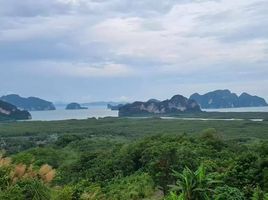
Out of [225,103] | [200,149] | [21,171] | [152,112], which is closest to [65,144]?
[200,149]

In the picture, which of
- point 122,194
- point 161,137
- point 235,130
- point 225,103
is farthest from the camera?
point 225,103

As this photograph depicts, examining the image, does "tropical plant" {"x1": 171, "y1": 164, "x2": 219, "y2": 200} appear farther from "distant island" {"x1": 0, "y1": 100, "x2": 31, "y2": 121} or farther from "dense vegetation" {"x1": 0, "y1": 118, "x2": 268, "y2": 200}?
"distant island" {"x1": 0, "y1": 100, "x2": 31, "y2": 121}

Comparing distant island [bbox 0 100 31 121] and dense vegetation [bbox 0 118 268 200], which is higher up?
distant island [bbox 0 100 31 121]

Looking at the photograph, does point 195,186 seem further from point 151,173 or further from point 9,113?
point 9,113

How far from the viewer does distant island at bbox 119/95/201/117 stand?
14062 centimetres

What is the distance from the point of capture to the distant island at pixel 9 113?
122 metres

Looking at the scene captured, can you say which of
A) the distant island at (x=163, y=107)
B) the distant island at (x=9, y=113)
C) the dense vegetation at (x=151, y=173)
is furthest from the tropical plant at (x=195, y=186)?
the distant island at (x=163, y=107)

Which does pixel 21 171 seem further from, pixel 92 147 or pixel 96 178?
pixel 92 147

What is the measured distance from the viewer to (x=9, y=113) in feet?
411

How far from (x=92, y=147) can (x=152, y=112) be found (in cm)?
9910

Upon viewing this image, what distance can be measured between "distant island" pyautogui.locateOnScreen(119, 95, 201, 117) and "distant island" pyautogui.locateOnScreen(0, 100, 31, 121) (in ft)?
94.2

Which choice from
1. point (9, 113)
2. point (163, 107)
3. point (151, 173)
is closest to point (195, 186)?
point (151, 173)

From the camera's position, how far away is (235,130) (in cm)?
6444

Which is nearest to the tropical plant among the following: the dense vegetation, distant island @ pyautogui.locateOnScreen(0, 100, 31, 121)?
the dense vegetation
